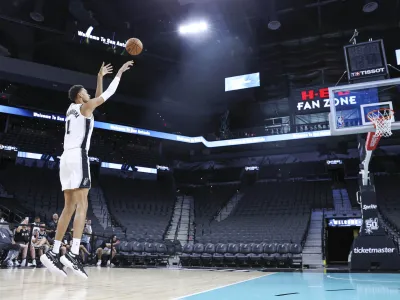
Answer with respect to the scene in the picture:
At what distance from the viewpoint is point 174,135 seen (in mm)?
20703

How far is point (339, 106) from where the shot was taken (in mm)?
7996

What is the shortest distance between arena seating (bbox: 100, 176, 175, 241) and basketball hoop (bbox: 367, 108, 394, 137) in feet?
33.1

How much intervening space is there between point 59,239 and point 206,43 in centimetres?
1323

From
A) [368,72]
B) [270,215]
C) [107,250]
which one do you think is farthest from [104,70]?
[270,215]

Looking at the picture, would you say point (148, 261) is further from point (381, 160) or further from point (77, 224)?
point (381, 160)

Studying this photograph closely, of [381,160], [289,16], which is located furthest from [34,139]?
[381,160]

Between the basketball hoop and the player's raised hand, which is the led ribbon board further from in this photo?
the player's raised hand

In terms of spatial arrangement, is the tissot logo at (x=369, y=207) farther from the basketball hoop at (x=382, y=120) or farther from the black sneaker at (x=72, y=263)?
the black sneaker at (x=72, y=263)

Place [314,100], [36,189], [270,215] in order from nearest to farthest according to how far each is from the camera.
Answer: [314,100]
[36,189]
[270,215]

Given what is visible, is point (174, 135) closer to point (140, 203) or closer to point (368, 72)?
point (140, 203)

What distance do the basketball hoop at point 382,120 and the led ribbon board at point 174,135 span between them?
1035cm

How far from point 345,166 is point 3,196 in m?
17.2

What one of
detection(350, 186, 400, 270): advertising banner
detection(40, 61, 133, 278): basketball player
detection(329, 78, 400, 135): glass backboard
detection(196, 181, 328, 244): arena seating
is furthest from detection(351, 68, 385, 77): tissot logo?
detection(40, 61, 133, 278): basketball player

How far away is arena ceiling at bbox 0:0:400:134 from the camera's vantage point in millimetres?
12977
